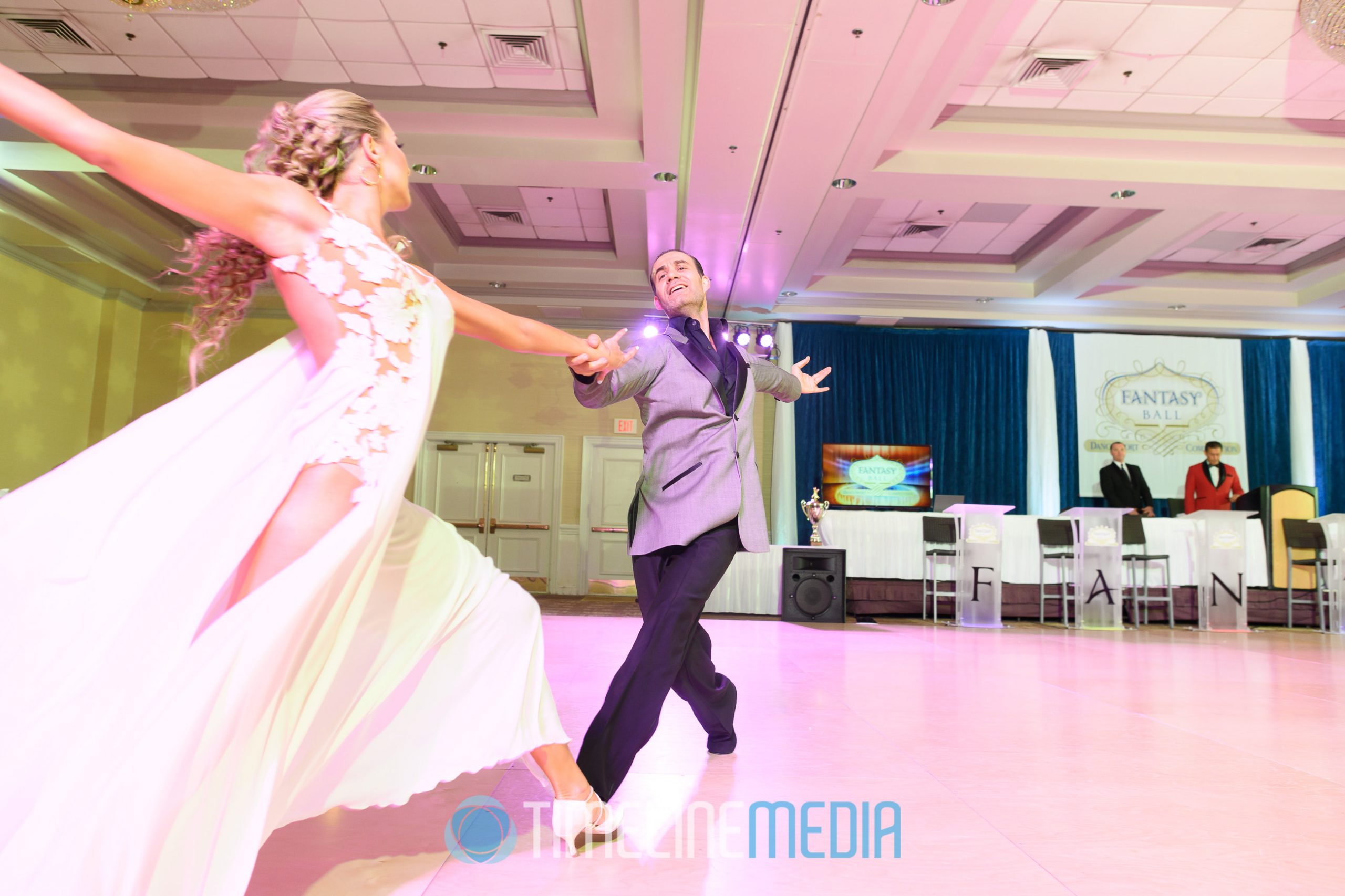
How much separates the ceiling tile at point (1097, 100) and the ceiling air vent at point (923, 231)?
97.6 inches

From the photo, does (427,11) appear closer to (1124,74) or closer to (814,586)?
(1124,74)

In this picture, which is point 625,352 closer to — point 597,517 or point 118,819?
point 118,819

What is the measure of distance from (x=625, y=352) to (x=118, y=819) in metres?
1.41

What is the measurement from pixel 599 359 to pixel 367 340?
2.19ft

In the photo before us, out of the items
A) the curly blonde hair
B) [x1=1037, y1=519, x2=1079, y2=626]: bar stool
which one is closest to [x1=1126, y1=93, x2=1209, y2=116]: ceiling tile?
[x1=1037, y1=519, x2=1079, y2=626]: bar stool

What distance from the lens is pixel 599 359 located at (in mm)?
2020

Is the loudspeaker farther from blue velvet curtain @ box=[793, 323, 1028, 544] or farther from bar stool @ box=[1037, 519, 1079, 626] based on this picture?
blue velvet curtain @ box=[793, 323, 1028, 544]

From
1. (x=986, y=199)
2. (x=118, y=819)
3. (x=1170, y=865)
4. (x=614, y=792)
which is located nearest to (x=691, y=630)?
(x=614, y=792)

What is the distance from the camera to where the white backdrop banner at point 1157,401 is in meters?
11.9

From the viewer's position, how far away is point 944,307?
11383 mm

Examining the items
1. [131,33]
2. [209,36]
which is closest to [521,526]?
[209,36]

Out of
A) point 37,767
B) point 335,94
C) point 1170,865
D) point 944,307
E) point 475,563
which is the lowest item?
point 1170,865

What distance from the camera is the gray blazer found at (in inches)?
87.4

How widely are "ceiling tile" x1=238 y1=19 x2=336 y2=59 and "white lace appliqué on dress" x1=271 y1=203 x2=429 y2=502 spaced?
546 centimetres
